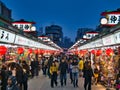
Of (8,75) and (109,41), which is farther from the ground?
(109,41)

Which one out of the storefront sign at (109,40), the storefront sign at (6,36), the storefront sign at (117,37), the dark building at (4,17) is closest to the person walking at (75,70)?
the storefront sign at (109,40)

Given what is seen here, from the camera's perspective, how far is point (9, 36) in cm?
2100

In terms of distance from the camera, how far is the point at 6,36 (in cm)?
1994

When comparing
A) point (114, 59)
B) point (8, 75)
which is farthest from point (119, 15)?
point (8, 75)

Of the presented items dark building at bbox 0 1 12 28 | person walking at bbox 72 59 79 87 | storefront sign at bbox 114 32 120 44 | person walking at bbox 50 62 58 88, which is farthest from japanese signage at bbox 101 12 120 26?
storefront sign at bbox 114 32 120 44

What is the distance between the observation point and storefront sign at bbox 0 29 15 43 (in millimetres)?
18700

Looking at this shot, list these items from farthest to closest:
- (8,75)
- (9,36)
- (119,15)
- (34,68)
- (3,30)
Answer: (34,68) → (119,15) → (9,36) → (3,30) → (8,75)

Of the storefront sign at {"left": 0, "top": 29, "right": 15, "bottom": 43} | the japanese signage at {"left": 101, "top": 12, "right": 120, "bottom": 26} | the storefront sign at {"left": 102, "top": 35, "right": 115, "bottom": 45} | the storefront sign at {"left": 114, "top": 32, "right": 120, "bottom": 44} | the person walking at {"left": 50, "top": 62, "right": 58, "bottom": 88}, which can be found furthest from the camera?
the japanese signage at {"left": 101, "top": 12, "right": 120, "bottom": 26}

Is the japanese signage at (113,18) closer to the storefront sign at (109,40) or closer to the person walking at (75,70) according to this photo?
the storefront sign at (109,40)

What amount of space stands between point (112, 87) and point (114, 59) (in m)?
1.86

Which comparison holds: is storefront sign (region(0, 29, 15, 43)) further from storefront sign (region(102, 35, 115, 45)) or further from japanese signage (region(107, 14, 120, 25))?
japanese signage (region(107, 14, 120, 25))

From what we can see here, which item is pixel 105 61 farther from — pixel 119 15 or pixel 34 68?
pixel 34 68

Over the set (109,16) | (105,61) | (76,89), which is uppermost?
(109,16)

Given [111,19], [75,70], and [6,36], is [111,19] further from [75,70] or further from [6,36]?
[6,36]
